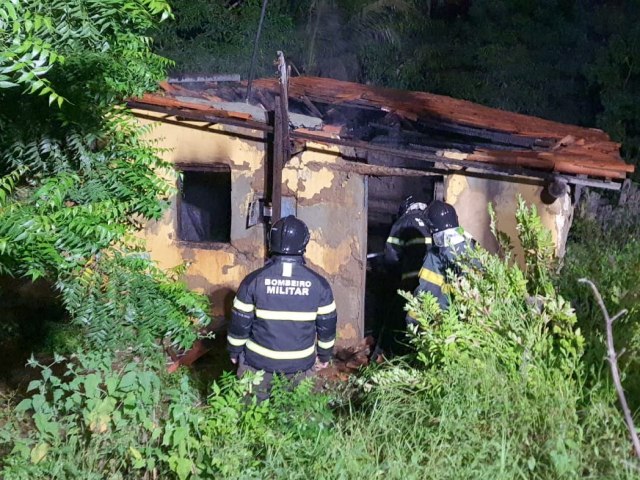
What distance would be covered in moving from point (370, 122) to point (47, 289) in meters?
5.03

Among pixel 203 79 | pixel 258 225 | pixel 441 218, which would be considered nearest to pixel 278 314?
pixel 441 218

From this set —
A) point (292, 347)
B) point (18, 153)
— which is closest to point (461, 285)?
point (292, 347)

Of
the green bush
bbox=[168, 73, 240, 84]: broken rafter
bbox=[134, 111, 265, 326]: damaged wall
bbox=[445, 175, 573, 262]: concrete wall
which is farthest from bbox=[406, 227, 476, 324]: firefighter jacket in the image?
bbox=[168, 73, 240, 84]: broken rafter

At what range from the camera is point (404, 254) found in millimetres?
7176

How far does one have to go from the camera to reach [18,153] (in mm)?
5152

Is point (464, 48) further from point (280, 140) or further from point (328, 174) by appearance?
point (280, 140)

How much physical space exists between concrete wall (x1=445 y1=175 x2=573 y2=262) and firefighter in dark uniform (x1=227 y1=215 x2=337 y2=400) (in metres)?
2.80

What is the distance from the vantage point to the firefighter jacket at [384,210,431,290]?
6.96 m

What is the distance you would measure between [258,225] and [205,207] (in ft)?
3.68

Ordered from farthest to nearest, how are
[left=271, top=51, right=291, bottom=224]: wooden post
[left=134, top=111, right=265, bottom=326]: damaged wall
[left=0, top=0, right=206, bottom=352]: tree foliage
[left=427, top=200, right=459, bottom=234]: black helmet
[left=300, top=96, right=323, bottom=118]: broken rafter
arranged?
1. [left=300, top=96, right=323, bottom=118]: broken rafter
2. [left=134, top=111, right=265, bottom=326]: damaged wall
3. [left=271, top=51, right=291, bottom=224]: wooden post
4. [left=427, top=200, right=459, bottom=234]: black helmet
5. [left=0, top=0, right=206, bottom=352]: tree foliage

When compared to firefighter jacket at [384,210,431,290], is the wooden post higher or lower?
higher

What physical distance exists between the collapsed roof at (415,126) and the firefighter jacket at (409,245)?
0.73 m

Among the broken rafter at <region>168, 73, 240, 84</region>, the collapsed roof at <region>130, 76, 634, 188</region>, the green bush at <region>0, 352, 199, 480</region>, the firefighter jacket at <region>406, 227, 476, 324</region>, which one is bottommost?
the green bush at <region>0, 352, 199, 480</region>

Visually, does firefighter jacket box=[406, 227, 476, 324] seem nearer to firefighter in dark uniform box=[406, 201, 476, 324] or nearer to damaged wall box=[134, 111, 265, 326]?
firefighter in dark uniform box=[406, 201, 476, 324]
